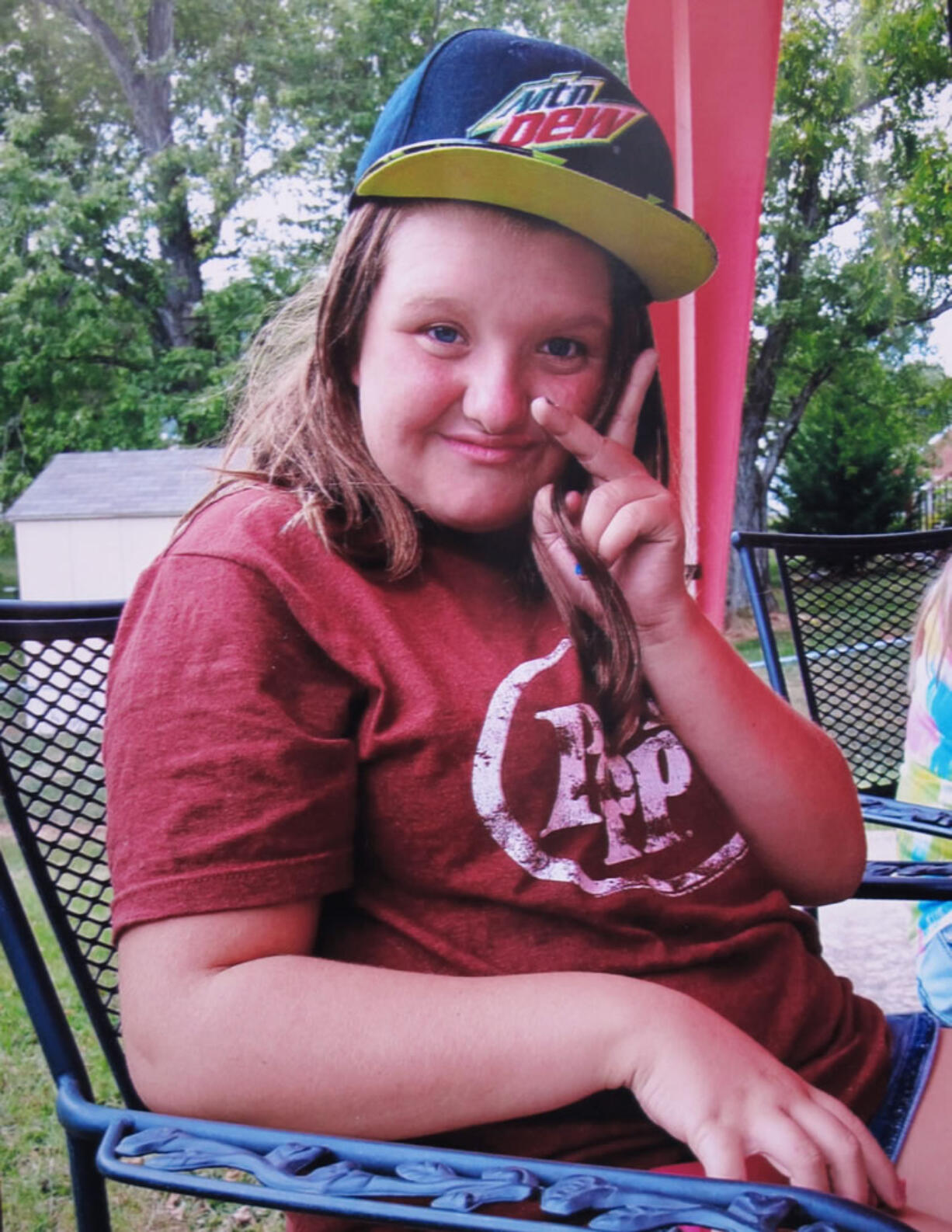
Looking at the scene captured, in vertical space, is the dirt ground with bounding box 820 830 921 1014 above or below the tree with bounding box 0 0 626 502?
below

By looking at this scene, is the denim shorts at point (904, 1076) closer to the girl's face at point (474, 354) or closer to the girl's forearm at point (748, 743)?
the girl's forearm at point (748, 743)

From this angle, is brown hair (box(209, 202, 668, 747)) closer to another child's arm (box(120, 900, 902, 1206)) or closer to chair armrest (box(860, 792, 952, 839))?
another child's arm (box(120, 900, 902, 1206))

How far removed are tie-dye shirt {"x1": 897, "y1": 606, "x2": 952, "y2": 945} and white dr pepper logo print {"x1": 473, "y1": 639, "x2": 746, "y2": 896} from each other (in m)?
0.44

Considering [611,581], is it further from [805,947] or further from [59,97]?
[59,97]

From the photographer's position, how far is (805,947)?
79cm

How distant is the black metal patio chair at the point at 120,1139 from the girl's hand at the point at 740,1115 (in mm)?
68

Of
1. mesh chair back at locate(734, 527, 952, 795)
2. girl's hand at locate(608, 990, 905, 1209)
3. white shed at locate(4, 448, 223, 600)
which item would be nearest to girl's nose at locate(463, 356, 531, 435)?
white shed at locate(4, 448, 223, 600)

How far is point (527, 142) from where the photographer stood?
2.24 feet

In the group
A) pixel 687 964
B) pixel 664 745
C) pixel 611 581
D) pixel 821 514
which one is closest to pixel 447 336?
pixel 611 581

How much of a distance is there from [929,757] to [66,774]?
0.83m

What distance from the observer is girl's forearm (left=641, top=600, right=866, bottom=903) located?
0.75 metres

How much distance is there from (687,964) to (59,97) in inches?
32.0

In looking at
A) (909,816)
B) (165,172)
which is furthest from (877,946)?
(165,172)

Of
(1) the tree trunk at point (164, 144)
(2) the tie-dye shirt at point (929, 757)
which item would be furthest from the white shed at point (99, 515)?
(2) the tie-dye shirt at point (929, 757)
